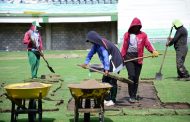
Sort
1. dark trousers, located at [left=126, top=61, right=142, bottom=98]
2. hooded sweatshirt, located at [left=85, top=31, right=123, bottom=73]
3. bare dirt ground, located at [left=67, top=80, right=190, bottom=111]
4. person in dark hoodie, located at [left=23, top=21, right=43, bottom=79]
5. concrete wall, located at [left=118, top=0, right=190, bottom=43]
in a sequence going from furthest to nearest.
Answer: concrete wall, located at [left=118, top=0, right=190, bottom=43] → person in dark hoodie, located at [left=23, top=21, right=43, bottom=79] → dark trousers, located at [left=126, top=61, right=142, bottom=98] → bare dirt ground, located at [left=67, top=80, right=190, bottom=111] → hooded sweatshirt, located at [left=85, top=31, right=123, bottom=73]

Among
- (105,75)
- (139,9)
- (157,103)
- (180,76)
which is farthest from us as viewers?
(139,9)

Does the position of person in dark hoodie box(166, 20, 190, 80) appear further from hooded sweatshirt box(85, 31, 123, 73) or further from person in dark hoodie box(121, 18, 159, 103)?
hooded sweatshirt box(85, 31, 123, 73)

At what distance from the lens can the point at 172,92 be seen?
12.4 m

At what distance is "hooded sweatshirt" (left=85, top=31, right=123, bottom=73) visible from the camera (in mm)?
9805

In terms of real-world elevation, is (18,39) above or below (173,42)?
below

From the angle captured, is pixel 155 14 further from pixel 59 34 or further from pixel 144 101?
pixel 144 101

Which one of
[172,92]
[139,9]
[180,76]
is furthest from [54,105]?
[139,9]

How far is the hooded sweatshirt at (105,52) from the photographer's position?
9.80 m

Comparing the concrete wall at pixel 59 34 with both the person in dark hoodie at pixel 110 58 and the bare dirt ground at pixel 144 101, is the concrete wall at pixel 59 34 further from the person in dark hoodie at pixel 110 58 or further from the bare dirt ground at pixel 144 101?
the person in dark hoodie at pixel 110 58

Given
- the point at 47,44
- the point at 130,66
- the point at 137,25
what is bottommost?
the point at 47,44

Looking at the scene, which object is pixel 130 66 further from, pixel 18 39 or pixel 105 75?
pixel 18 39

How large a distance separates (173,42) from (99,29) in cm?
2459

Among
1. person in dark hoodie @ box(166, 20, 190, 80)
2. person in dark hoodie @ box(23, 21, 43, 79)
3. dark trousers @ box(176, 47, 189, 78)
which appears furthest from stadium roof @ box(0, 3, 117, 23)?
dark trousers @ box(176, 47, 189, 78)

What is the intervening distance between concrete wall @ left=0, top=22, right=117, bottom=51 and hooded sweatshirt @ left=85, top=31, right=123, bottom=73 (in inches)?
1145
